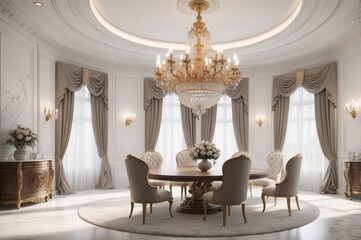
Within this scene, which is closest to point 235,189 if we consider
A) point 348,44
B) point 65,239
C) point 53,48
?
point 65,239

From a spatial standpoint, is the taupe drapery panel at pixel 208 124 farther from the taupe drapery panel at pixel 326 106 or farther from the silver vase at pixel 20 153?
the silver vase at pixel 20 153

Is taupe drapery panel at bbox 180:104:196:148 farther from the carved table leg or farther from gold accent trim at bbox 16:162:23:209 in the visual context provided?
gold accent trim at bbox 16:162:23:209

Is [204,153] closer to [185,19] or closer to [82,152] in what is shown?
[185,19]

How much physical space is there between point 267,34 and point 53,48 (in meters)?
4.63

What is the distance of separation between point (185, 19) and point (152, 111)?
3237 mm

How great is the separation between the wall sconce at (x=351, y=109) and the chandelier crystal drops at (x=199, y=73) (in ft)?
9.28

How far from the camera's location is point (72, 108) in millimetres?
7910

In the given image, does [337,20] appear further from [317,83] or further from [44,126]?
[44,126]

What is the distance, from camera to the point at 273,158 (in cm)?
673

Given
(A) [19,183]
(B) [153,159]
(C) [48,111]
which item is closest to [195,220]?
(B) [153,159]

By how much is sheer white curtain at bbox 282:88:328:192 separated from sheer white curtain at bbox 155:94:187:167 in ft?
9.13

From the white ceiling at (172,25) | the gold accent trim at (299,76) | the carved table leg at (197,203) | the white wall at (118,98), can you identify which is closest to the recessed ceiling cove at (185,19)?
the white ceiling at (172,25)

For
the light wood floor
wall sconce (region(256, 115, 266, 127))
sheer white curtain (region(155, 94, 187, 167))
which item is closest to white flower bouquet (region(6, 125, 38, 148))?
the light wood floor

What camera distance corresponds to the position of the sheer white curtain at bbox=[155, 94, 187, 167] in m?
9.38
